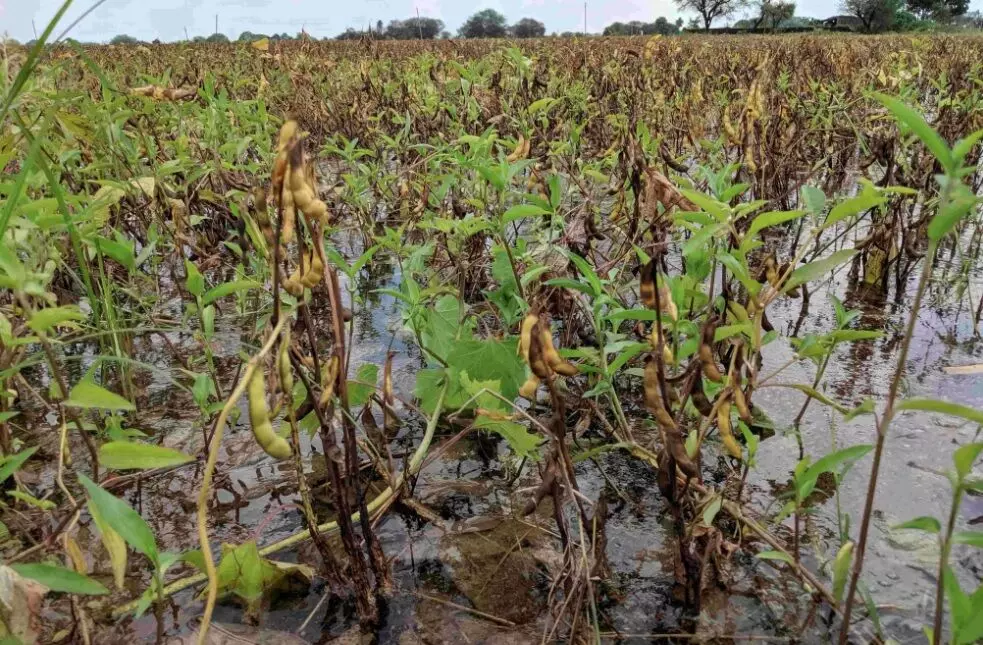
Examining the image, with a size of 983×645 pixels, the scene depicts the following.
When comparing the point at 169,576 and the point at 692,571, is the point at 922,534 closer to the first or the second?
the point at 692,571

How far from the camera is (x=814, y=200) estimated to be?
4.13 feet

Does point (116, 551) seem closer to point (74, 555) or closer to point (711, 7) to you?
point (74, 555)

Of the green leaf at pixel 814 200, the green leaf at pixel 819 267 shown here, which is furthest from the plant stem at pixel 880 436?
the green leaf at pixel 814 200

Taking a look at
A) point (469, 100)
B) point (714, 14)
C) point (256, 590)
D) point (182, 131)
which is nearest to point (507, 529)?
point (256, 590)

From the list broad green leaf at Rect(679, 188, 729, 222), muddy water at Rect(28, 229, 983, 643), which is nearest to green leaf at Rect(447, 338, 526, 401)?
muddy water at Rect(28, 229, 983, 643)

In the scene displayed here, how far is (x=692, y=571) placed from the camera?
1325 mm

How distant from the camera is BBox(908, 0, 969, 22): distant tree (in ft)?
190

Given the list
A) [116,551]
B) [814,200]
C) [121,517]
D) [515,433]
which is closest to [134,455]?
[121,517]

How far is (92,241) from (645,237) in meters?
1.56

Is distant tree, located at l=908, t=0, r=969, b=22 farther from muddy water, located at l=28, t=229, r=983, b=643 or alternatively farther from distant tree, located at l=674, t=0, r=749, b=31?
muddy water, located at l=28, t=229, r=983, b=643

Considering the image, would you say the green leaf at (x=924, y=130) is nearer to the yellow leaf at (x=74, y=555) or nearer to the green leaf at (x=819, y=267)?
the green leaf at (x=819, y=267)

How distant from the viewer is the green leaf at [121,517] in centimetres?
85

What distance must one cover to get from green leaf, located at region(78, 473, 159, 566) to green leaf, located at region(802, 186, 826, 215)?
1131 millimetres

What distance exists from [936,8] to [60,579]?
73349 mm
